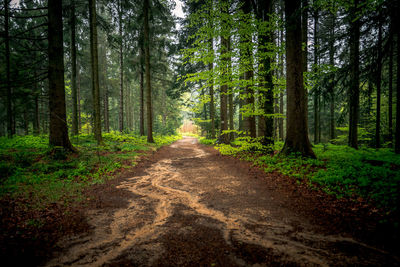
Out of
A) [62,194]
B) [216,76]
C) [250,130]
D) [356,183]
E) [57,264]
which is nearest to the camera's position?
[57,264]

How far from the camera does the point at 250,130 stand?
9414 mm

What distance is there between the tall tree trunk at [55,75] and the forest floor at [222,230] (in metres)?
4.39

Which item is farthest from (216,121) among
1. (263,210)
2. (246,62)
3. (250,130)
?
(263,210)

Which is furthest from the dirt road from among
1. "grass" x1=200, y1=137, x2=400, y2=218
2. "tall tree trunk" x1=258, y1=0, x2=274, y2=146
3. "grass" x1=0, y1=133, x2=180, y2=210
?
"tall tree trunk" x1=258, y1=0, x2=274, y2=146

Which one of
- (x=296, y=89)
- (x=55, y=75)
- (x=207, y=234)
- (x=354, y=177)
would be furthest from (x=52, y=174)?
(x=296, y=89)

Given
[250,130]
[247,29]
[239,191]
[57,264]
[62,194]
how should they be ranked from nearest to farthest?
[57,264] < [62,194] < [239,191] < [247,29] < [250,130]

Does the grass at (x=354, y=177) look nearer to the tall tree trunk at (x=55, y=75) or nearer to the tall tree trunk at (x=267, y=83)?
the tall tree trunk at (x=267, y=83)

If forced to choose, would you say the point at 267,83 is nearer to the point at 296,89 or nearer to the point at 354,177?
the point at 296,89

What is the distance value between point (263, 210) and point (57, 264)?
3665mm

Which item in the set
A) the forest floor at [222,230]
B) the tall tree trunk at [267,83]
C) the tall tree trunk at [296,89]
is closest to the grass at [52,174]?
the forest floor at [222,230]

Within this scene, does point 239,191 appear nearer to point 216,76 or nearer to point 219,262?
point 219,262

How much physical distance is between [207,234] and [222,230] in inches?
11.8

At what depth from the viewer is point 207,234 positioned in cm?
280

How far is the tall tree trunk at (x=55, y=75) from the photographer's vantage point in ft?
23.5
